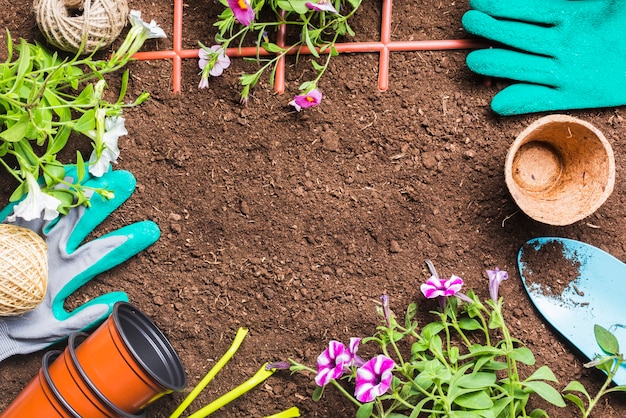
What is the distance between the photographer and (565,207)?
123cm

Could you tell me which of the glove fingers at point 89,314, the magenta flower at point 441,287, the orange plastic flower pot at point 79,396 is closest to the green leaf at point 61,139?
the glove fingers at point 89,314

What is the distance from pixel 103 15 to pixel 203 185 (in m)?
0.42

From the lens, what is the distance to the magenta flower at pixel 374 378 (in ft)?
3.48

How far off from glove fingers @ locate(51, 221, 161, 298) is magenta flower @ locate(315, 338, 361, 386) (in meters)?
0.49

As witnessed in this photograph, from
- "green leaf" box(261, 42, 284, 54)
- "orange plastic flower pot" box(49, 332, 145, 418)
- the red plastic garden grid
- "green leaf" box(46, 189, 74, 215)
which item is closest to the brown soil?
the red plastic garden grid

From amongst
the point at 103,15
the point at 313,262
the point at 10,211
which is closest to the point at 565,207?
the point at 313,262

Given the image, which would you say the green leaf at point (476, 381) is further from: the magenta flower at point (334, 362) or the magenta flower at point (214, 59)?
the magenta flower at point (214, 59)

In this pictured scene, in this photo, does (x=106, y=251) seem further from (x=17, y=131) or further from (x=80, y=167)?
(x=17, y=131)

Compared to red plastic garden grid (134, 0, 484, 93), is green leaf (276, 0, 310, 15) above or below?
above

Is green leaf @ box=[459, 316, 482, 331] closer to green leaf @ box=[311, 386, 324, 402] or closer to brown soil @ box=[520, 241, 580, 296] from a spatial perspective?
brown soil @ box=[520, 241, 580, 296]

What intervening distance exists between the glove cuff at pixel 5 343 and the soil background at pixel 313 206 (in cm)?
5

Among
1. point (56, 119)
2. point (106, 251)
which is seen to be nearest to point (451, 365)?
point (106, 251)

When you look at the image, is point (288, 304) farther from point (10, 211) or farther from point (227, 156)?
point (10, 211)

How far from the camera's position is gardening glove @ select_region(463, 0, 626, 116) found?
4.10ft
